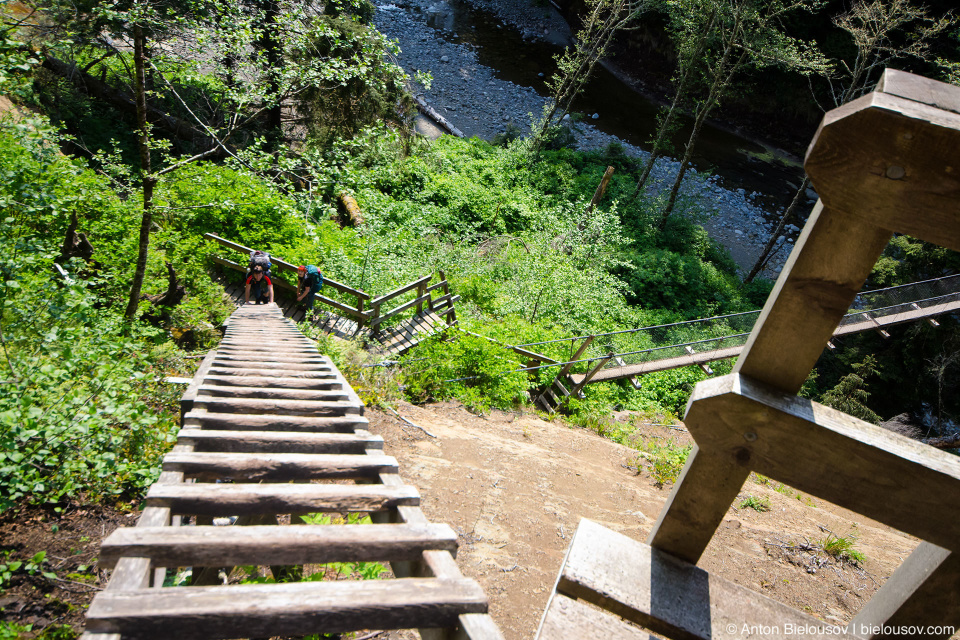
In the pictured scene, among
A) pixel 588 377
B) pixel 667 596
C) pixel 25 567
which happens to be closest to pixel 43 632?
pixel 25 567

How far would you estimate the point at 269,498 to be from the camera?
2100 mm

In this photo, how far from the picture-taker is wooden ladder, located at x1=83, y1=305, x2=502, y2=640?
4.74ft

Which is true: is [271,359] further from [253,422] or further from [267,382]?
[253,422]

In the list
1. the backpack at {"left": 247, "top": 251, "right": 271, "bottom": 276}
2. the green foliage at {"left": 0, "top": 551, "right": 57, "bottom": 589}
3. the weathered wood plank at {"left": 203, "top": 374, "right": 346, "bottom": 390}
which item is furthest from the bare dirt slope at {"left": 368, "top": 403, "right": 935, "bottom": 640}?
the backpack at {"left": 247, "top": 251, "right": 271, "bottom": 276}

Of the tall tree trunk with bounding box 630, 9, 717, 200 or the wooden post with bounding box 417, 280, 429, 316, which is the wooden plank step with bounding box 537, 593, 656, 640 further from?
the tall tree trunk with bounding box 630, 9, 717, 200

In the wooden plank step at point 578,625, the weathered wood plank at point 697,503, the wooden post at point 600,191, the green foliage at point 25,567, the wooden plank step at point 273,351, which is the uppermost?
the wooden post at point 600,191

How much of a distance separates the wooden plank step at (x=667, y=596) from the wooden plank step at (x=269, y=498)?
84 centimetres

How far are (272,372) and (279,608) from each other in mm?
3285

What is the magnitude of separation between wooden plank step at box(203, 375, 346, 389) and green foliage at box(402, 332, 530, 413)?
496 centimetres

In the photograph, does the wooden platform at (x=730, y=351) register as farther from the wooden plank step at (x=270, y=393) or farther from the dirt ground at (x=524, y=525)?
the wooden plank step at (x=270, y=393)

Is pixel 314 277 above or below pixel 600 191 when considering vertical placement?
below

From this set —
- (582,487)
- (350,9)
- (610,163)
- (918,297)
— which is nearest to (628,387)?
(582,487)

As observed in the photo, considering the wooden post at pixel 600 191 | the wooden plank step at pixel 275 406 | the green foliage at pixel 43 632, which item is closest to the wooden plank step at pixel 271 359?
the wooden plank step at pixel 275 406

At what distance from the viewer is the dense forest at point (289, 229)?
16.6 feet
